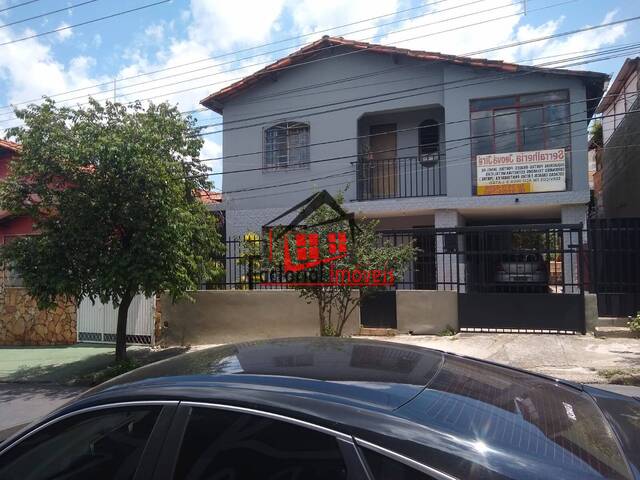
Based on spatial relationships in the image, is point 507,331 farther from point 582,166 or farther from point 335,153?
point 335,153

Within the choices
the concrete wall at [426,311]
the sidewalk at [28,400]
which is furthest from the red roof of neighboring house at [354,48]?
the sidewalk at [28,400]

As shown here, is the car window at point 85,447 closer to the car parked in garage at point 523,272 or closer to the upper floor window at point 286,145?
the car parked in garage at point 523,272

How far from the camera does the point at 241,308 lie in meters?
11.6

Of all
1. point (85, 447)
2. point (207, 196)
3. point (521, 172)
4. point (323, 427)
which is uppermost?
point (521, 172)

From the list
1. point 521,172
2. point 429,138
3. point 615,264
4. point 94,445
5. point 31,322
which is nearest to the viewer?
point 94,445

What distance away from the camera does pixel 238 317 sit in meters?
11.6

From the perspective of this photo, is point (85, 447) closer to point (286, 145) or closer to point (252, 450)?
point (252, 450)

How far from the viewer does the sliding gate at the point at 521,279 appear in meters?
10.4

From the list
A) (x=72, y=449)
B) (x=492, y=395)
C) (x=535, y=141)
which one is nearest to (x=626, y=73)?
(x=535, y=141)

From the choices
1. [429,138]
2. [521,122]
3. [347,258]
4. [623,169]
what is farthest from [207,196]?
[623,169]

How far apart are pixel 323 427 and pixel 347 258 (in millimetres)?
7869

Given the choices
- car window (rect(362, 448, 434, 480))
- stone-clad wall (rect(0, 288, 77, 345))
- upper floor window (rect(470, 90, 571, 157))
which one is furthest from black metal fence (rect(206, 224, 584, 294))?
car window (rect(362, 448, 434, 480))

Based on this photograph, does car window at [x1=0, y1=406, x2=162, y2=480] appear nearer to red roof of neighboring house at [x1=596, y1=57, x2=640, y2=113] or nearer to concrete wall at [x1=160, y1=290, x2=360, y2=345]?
concrete wall at [x1=160, y1=290, x2=360, y2=345]

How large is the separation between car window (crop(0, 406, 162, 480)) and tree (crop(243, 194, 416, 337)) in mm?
7547
